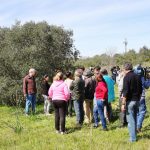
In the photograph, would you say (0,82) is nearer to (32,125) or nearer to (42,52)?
(42,52)

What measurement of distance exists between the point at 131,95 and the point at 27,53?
15199mm

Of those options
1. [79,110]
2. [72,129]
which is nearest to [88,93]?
[79,110]

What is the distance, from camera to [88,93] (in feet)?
47.7

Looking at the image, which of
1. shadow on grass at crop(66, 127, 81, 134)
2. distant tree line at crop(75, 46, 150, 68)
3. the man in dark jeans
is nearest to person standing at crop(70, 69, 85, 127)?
shadow on grass at crop(66, 127, 81, 134)

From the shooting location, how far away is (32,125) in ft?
50.2

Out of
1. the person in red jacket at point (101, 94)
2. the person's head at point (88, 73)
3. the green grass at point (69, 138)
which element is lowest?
the green grass at point (69, 138)

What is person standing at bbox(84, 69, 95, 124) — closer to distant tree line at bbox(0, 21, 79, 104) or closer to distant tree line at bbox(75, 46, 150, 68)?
distant tree line at bbox(0, 21, 79, 104)

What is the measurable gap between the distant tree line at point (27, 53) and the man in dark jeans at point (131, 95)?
1403 centimetres

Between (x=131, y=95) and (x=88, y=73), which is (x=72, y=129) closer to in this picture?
(x=88, y=73)

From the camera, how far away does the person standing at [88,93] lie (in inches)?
572

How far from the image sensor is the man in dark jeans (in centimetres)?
1095

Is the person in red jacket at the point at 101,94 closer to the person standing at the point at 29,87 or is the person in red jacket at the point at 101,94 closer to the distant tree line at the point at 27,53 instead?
the person standing at the point at 29,87

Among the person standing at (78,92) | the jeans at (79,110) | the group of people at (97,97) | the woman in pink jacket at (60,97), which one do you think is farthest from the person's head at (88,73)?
the woman in pink jacket at (60,97)

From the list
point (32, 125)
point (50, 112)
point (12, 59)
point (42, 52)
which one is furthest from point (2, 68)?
point (32, 125)
